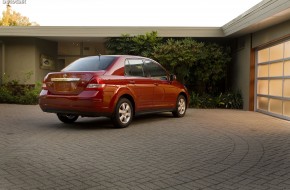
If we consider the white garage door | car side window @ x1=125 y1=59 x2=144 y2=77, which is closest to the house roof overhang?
the white garage door

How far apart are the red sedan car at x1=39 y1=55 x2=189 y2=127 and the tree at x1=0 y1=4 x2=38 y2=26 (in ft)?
117

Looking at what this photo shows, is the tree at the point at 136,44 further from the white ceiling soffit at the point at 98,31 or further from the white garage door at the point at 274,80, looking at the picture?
the white garage door at the point at 274,80

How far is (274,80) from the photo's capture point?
1220 centimetres

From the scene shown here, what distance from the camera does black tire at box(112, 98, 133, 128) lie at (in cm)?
809

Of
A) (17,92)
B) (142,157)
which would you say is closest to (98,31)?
(17,92)

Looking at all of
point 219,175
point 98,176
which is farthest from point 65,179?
point 219,175

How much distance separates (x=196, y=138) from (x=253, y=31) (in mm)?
7716

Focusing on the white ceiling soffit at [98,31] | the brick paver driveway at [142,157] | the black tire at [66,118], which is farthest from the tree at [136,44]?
the brick paver driveway at [142,157]

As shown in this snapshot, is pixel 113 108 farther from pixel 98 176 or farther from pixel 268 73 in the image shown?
pixel 268 73

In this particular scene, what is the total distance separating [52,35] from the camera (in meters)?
16.3

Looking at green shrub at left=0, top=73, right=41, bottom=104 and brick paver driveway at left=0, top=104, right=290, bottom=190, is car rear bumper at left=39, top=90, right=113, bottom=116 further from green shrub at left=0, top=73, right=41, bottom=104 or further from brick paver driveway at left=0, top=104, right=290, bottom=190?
green shrub at left=0, top=73, right=41, bottom=104

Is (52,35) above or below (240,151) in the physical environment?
above

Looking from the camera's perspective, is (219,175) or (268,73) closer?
(219,175)

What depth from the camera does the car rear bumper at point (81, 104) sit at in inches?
300
